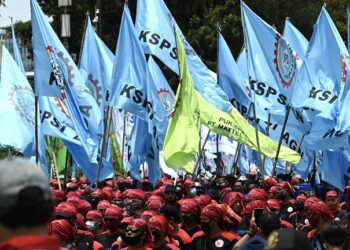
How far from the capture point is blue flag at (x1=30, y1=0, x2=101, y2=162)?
1563 cm

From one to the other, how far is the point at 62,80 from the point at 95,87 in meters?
2.85

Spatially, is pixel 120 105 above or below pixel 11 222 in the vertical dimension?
below

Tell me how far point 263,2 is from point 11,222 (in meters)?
40.1

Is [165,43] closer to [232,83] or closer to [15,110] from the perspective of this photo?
[232,83]

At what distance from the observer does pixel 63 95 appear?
1591 centimetres

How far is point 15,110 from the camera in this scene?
17.3m

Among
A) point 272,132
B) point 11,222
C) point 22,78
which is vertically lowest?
point 272,132

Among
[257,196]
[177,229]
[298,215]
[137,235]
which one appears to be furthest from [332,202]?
[137,235]

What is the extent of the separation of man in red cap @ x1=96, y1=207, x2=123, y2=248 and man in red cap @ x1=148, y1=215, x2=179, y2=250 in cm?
139

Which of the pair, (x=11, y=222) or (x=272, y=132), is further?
(x=272, y=132)

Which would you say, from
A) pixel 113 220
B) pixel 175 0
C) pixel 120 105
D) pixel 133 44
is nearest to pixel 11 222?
pixel 113 220

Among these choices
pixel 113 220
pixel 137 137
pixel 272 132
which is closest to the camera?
pixel 113 220

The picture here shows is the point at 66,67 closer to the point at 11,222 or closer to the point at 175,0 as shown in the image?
the point at 11,222

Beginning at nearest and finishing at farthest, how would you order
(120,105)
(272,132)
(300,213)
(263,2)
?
(300,213)
(120,105)
(272,132)
(263,2)
